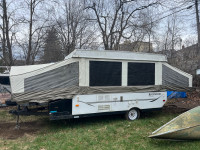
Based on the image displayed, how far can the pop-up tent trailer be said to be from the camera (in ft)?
18.7

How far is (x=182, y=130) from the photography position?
4.66 meters

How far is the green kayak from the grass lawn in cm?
18

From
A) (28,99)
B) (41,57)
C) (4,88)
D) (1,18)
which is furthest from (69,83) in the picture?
(41,57)

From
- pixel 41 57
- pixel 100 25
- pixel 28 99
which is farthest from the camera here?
pixel 41 57

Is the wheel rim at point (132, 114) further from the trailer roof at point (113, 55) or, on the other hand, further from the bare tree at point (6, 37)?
the bare tree at point (6, 37)

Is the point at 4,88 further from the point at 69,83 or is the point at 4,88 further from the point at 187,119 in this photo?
the point at 187,119

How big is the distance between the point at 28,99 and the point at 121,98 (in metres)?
3.26

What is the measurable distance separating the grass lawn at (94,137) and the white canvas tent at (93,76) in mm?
1190

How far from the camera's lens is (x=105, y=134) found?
5602 millimetres

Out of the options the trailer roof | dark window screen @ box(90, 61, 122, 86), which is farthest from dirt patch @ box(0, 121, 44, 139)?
the trailer roof

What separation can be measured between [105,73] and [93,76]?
0.48 metres

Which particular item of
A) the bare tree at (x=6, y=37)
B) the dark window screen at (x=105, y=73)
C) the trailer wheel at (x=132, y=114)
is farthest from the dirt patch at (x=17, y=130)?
the bare tree at (x=6, y=37)

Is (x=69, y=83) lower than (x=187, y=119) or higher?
higher

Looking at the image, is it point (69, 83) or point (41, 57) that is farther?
point (41, 57)
